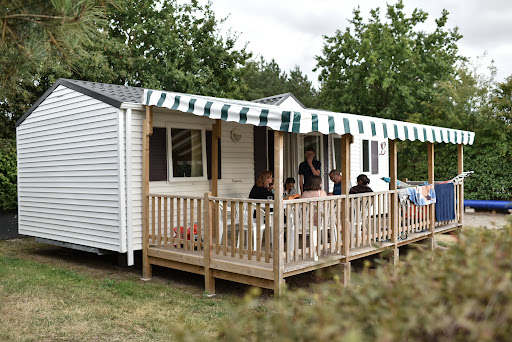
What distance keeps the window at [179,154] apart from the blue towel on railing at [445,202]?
4.32m

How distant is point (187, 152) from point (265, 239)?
3277 millimetres

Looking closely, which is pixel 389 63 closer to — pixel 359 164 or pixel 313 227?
pixel 359 164

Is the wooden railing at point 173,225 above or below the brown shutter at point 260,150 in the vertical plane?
below

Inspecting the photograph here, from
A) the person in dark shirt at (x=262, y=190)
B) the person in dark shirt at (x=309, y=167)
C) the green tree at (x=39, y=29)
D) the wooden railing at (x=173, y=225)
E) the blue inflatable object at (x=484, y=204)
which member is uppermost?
the green tree at (x=39, y=29)

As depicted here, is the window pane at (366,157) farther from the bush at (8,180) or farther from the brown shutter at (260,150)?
the bush at (8,180)

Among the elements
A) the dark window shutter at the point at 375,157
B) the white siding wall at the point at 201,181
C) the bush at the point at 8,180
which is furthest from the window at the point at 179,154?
the bush at the point at 8,180

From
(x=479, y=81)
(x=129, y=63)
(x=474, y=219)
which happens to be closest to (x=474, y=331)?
(x=474, y=219)

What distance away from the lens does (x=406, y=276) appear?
1.99m

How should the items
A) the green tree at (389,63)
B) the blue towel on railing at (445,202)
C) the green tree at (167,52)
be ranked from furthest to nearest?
the green tree at (389,63)
the green tree at (167,52)
the blue towel on railing at (445,202)

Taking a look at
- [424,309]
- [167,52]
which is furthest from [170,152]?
[167,52]

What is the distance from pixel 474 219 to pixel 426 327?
13840 mm

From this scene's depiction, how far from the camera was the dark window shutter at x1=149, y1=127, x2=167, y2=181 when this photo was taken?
7.68m

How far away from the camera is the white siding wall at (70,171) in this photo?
7449 millimetres

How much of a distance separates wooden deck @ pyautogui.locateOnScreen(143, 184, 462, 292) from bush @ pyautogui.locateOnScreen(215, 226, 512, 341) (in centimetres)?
321
